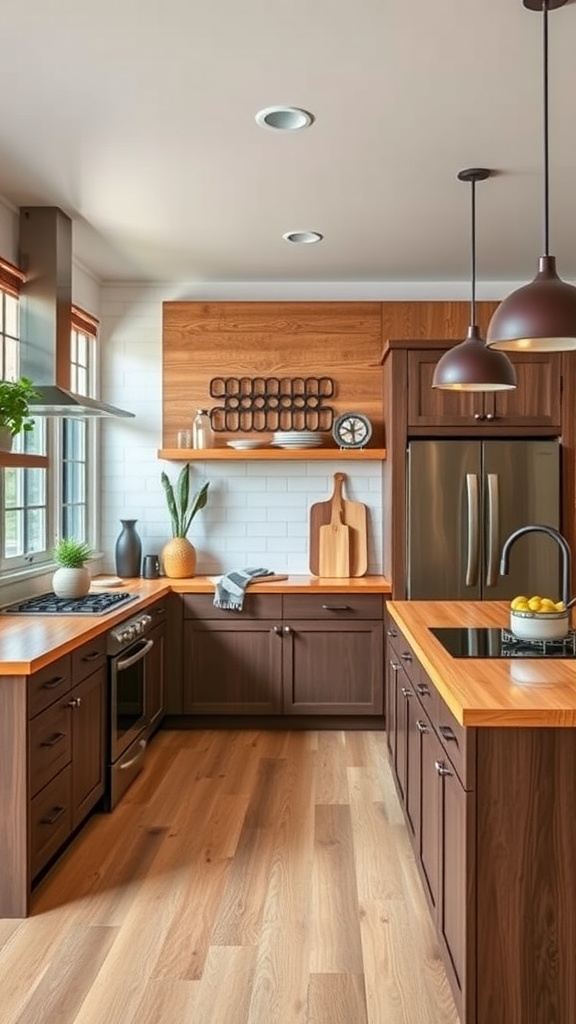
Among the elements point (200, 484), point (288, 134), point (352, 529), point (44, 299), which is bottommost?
point (352, 529)

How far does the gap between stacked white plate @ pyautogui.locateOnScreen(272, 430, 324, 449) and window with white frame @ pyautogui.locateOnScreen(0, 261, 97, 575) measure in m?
1.21

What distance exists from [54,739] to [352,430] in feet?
9.55

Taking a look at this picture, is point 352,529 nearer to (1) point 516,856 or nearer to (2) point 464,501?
(2) point 464,501

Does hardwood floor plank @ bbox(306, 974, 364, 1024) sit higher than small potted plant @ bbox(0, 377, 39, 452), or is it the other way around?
small potted plant @ bbox(0, 377, 39, 452)

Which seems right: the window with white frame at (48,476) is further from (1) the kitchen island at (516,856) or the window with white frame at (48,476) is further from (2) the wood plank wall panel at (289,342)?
(1) the kitchen island at (516,856)

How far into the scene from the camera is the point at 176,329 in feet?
17.4

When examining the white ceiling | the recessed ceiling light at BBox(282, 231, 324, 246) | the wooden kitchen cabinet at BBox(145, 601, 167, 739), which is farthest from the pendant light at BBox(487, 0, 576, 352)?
the wooden kitchen cabinet at BBox(145, 601, 167, 739)

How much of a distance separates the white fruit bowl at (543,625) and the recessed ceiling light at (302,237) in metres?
2.46

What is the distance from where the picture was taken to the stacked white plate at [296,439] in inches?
202

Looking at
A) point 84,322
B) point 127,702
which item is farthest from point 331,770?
point 84,322

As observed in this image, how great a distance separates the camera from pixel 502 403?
4.66 meters

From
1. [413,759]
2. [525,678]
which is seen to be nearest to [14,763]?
[413,759]

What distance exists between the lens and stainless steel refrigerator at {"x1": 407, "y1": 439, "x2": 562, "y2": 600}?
4.60m

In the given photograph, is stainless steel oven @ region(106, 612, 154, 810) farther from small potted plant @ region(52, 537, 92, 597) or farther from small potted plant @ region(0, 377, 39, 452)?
small potted plant @ region(0, 377, 39, 452)
